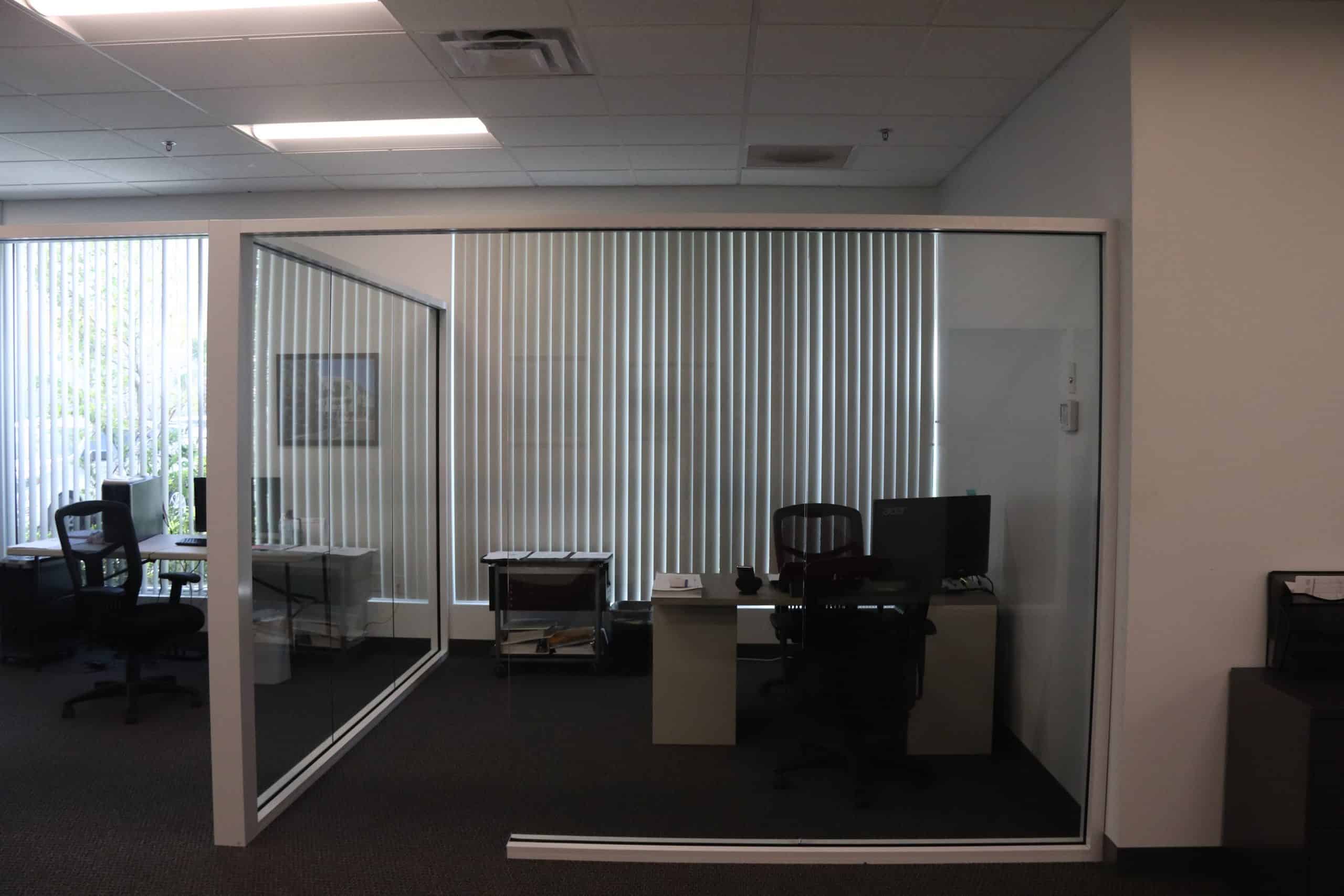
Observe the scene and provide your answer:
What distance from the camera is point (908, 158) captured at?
168 inches

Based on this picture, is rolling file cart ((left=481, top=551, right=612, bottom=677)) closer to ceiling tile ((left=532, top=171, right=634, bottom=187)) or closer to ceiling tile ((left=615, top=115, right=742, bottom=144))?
ceiling tile ((left=615, top=115, right=742, bottom=144))

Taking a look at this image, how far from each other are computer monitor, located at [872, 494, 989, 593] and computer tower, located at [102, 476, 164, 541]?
12.8 feet

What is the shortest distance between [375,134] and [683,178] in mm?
1679

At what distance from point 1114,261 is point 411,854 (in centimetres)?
298

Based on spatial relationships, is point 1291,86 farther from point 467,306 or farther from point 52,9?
point 52,9

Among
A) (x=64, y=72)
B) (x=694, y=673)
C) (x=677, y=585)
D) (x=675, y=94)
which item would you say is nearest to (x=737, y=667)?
(x=694, y=673)

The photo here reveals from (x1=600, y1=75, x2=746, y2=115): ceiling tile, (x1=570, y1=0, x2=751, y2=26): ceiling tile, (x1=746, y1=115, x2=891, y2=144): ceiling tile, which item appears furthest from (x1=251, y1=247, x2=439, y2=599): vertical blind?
(x1=746, y1=115, x2=891, y2=144): ceiling tile

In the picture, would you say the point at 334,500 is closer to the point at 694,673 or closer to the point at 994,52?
the point at 694,673

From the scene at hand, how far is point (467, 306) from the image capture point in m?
2.90

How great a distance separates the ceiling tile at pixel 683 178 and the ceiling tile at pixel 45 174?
3115mm

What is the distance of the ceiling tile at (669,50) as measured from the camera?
282 centimetres

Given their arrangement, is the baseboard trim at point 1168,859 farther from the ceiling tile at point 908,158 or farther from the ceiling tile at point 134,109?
the ceiling tile at point 134,109

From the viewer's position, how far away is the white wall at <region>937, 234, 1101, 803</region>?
266 cm

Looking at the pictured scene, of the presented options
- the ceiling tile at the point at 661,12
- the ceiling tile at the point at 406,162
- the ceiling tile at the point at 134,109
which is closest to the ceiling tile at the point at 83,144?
the ceiling tile at the point at 134,109
